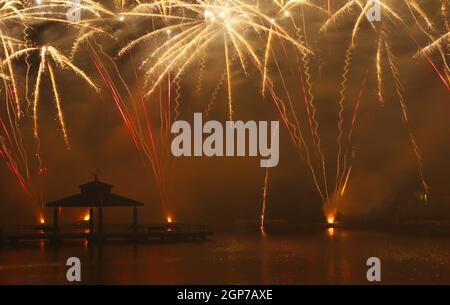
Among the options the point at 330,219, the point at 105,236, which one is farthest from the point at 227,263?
the point at 330,219

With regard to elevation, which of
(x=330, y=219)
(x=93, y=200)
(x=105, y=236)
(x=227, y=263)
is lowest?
(x=227, y=263)

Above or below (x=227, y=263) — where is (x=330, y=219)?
above

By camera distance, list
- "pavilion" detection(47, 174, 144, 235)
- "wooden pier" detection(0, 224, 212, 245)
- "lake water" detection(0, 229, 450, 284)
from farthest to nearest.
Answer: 1. "wooden pier" detection(0, 224, 212, 245)
2. "pavilion" detection(47, 174, 144, 235)
3. "lake water" detection(0, 229, 450, 284)

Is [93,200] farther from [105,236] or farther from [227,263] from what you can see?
[227,263]

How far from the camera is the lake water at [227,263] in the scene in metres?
20.3

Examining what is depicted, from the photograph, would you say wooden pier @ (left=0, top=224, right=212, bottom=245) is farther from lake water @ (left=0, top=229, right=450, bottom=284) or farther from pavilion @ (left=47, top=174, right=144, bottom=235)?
pavilion @ (left=47, top=174, right=144, bottom=235)

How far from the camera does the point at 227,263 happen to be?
24922mm

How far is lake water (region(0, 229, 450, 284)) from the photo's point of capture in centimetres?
2034

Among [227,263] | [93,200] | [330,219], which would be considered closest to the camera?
[227,263]

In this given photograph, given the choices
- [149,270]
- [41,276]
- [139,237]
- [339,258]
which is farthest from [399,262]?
[139,237]

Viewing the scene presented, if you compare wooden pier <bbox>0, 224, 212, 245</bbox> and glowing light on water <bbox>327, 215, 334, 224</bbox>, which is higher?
glowing light on water <bbox>327, 215, 334, 224</bbox>

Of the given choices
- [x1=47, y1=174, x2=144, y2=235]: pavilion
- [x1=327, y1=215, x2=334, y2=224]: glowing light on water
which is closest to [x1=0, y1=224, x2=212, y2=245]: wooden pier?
[x1=47, y1=174, x2=144, y2=235]: pavilion
